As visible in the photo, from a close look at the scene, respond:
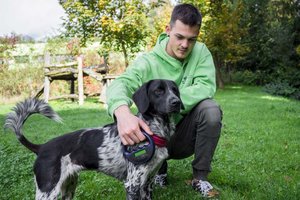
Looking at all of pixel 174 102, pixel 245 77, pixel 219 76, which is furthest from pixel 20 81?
pixel 174 102

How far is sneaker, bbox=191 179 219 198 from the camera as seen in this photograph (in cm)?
352

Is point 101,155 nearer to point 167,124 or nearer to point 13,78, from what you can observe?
point 167,124

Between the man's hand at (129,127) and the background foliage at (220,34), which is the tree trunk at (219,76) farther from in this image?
the man's hand at (129,127)

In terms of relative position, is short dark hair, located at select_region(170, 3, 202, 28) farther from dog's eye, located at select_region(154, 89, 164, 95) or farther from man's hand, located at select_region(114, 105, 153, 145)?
man's hand, located at select_region(114, 105, 153, 145)

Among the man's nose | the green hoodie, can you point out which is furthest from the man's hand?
the man's nose

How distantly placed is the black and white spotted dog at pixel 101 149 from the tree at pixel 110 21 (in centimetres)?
1039

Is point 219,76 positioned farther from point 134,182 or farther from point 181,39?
point 134,182

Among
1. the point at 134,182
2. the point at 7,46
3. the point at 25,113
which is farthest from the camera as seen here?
the point at 7,46

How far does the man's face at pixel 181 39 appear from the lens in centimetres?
332

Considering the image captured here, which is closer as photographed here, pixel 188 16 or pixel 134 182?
pixel 134 182

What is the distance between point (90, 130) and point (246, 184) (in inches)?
71.8

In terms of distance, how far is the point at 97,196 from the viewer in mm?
3684

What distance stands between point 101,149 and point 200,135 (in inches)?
40.4

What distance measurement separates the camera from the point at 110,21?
1311cm
